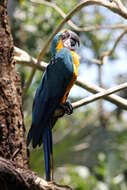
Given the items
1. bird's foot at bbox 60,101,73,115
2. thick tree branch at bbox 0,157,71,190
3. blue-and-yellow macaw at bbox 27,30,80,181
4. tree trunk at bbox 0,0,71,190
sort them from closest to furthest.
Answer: thick tree branch at bbox 0,157,71,190 < tree trunk at bbox 0,0,71,190 < blue-and-yellow macaw at bbox 27,30,80,181 < bird's foot at bbox 60,101,73,115

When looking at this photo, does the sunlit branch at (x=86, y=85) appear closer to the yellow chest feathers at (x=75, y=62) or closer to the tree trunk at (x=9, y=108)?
the yellow chest feathers at (x=75, y=62)

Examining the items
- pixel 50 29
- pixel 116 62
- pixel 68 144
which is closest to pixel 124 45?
pixel 116 62

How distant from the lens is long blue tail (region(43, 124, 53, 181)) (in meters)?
2.98

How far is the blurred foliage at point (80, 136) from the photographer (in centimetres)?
520

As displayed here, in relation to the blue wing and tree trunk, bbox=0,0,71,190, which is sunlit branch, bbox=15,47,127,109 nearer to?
the blue wing

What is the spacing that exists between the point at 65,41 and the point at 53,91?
1.35 ft

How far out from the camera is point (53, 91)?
3342 mm

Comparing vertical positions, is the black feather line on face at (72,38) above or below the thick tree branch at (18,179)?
above

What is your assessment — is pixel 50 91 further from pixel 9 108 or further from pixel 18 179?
pixel 18 179

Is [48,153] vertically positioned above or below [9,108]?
below

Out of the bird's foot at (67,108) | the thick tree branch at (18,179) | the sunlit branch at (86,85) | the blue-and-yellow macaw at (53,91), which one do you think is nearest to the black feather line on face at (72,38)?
the blue-and-yellow macaw at (53,91)

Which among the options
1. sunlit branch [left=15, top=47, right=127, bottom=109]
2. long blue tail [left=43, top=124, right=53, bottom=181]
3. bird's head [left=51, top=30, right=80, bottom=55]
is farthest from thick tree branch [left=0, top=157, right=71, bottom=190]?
bird's head [left=51, top=30, right=80, bottom=55]

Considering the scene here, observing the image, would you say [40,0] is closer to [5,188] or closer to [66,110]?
[66,110]

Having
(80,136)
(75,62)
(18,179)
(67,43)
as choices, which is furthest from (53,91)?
(80,136)
